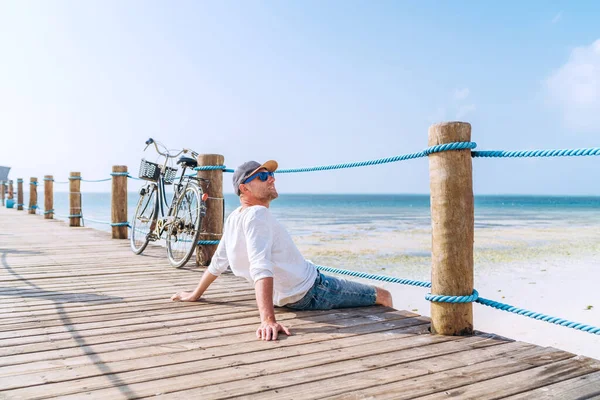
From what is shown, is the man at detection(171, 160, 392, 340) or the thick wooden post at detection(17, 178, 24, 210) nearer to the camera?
the man at detection(171, 160, 392, 340)

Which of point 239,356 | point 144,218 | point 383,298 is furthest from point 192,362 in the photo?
point 144,218

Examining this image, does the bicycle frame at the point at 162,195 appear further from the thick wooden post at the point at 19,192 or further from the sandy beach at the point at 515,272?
the thick wooden post at the point at 19,192

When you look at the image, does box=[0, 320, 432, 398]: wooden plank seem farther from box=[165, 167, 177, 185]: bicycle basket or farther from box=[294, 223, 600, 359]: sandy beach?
box=[294, 223, 600, 359]: sandy beach

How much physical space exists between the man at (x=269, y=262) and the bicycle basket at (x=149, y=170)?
2.34 m

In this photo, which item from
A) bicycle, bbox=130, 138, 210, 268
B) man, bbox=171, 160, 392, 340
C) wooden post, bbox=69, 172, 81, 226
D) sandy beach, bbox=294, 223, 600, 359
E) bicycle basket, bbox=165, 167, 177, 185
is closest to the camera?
man, bbox=171, 160, 392, 340

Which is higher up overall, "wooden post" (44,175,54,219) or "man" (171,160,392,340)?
"wooden post" (44,175,54,219)

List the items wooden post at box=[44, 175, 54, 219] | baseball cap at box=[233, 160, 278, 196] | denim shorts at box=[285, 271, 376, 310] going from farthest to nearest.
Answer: wooden post at box=[44, 175, 54, 219] → denim shorts at box=[285, 271, 376, 310] → baseball cap at box=[233, 160, 278, 196]

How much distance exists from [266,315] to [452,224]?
1.05 m

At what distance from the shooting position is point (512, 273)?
1041 centimetres

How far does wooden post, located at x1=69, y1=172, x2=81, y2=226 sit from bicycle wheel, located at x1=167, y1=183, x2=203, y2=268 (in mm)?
5319

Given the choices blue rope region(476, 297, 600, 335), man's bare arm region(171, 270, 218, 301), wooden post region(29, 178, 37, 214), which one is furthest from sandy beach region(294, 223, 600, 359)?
wooden post region(29, 178, 37, 214)

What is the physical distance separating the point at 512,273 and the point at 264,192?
29.4 ft

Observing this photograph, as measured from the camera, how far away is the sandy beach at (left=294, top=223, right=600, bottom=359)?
649 cm

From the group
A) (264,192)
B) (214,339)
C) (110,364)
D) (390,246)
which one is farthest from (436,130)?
(390,246)
